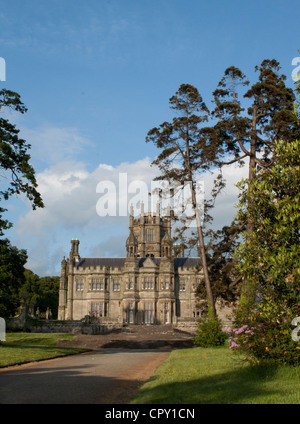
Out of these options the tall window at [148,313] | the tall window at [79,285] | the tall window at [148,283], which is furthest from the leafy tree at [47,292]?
the tall window at [148,313]

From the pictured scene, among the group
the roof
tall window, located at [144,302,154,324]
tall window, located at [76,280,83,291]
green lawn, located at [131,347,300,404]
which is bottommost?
tall window, located at [144,302,154,324]

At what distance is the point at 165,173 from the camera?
2820cm

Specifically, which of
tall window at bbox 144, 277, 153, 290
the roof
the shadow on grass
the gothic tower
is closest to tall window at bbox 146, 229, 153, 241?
the gothic tower

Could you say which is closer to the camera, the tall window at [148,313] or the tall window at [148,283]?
the tall window at [148,313]

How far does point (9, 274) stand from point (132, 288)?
43501 mm

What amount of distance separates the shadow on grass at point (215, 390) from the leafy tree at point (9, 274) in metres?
13.0

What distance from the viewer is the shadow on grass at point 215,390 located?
8852 mm

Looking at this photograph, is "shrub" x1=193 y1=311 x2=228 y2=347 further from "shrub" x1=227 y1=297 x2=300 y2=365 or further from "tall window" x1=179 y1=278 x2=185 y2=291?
"tall window" x1=179 y1=278 x2=185 y2=291

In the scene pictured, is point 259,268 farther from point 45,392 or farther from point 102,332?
point 102,332

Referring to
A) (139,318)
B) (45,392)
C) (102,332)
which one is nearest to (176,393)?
(45,392)

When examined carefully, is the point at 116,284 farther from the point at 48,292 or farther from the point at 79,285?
the point at 48,292

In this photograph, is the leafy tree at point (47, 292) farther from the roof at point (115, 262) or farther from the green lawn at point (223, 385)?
the green lawn at point (223, 385)

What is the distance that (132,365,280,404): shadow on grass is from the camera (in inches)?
348

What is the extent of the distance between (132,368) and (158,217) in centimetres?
6800
